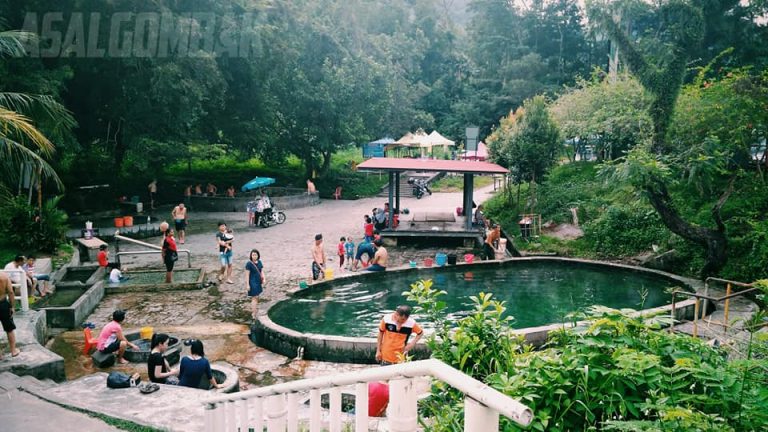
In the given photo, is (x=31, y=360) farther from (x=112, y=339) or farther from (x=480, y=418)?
(x=480, y=418)

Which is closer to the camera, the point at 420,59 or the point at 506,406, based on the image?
the point at 506,406

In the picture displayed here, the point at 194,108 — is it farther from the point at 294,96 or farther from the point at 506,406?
the point at 506,406

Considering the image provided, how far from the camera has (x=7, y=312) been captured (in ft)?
29.0

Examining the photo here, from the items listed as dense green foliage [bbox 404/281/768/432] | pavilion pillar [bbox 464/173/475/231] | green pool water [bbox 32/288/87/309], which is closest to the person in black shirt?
green pool water [bbox 32/288/87/309]

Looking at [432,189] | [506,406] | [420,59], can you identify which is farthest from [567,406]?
[420,59]

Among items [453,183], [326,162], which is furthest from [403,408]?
[453,183]

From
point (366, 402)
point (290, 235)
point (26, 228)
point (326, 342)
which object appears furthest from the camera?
point (290, 235)

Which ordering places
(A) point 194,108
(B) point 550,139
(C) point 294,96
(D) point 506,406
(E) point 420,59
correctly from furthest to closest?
(E) point 420,59 → (C) point 294,96 → (A) point 194,108 → (B) point 550,139 → (D) point 506,406

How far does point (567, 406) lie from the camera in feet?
11.2

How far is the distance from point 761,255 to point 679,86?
21.9ft

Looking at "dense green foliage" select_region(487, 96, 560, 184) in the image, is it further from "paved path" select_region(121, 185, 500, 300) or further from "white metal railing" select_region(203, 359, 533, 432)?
"white metal railing" select_region(203, 359, 533, 432)

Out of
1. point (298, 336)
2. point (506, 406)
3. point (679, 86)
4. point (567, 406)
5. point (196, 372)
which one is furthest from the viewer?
point (679, 86)

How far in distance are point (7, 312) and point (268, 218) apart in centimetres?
1704

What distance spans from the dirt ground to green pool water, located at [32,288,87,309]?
1.94 feet
